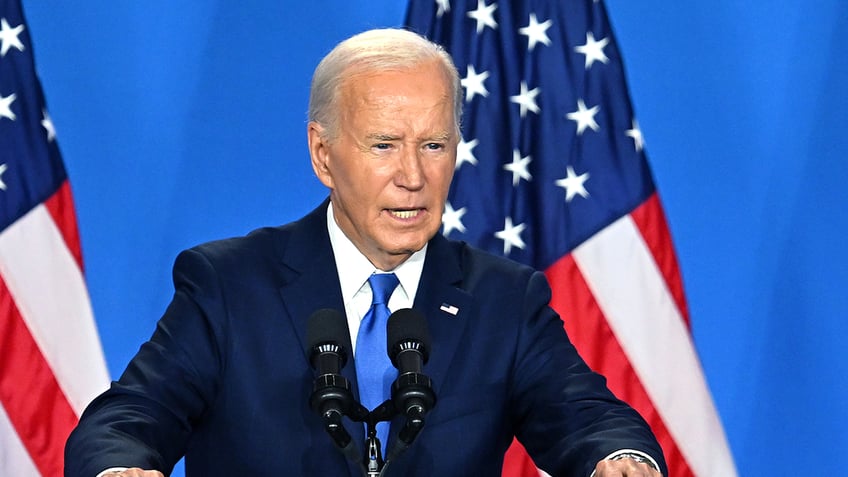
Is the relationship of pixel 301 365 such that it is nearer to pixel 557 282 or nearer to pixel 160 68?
pixel 557 282

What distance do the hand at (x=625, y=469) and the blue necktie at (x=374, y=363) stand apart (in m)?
0.46

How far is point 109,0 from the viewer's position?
4.00 m

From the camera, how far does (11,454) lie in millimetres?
3689

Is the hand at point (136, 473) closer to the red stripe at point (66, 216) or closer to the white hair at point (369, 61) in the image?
the white hair at point (369, 61)

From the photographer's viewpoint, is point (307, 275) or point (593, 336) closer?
point (307, 275)

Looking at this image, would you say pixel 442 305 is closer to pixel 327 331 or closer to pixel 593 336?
pixel 327 331

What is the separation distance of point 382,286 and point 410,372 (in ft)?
2.03

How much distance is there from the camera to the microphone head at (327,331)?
5.86ft

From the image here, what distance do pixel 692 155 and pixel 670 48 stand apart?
372 mm

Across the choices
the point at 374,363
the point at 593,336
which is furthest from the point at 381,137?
the point at 593,336

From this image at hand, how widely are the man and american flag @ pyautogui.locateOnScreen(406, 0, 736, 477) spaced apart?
1379 millimetres

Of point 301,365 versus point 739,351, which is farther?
point 739,351

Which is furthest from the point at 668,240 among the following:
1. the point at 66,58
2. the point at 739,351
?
the point at 66,58

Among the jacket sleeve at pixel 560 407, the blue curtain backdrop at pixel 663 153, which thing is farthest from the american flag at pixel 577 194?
the jacket sleeve at pixel 560 407
